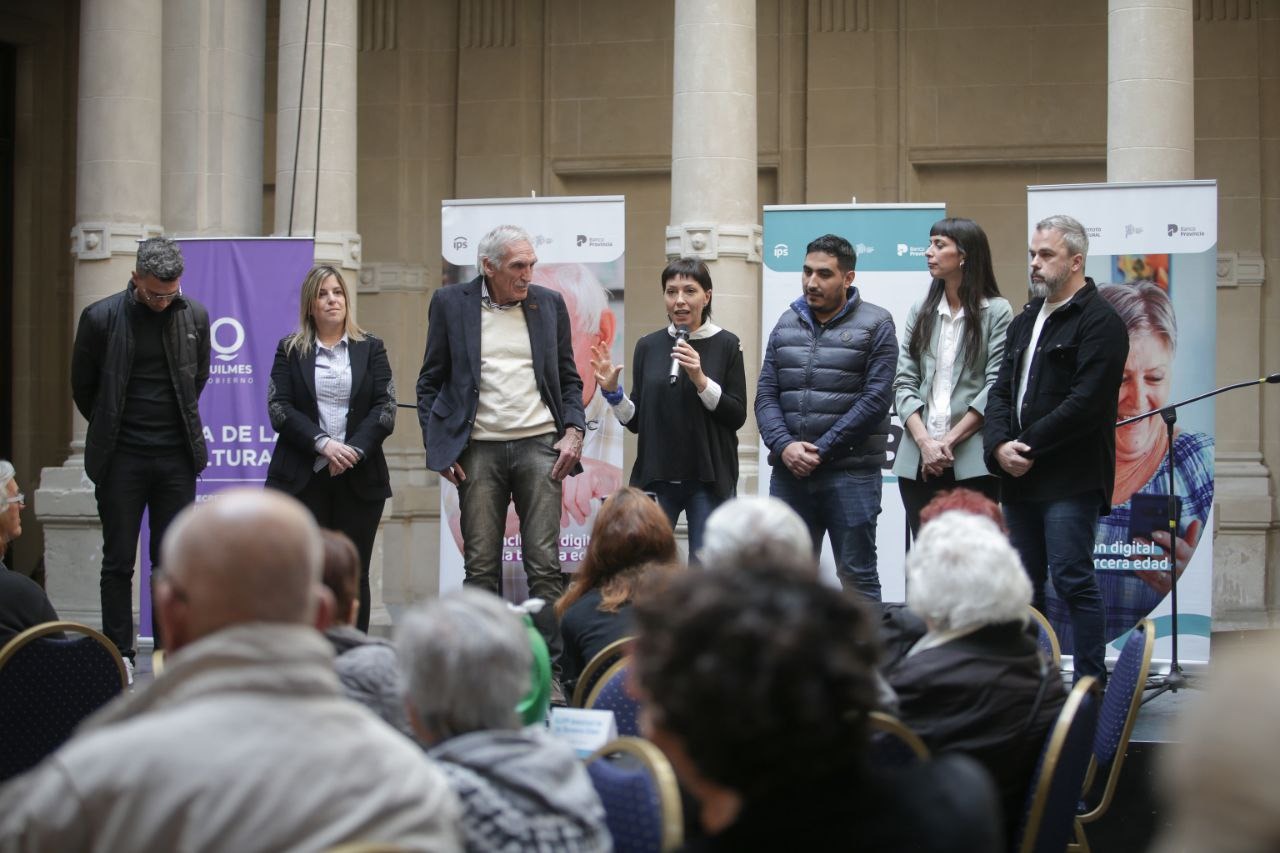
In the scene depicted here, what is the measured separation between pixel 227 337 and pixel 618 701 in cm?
511

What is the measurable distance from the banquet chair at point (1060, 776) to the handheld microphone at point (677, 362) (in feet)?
11.2

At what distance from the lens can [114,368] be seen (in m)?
6.09

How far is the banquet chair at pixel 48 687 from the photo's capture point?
3525mm

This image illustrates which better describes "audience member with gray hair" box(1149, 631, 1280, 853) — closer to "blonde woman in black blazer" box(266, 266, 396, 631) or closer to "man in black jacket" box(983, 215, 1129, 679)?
"man in black jacket" box(983, 215, 1129, 679)

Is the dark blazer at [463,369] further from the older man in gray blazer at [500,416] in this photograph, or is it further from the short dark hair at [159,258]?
the short dark hair at [159,258]

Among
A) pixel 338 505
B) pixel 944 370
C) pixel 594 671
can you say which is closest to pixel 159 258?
pixel 338 505

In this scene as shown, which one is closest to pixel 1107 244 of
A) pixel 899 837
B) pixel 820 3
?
pixel 820 3

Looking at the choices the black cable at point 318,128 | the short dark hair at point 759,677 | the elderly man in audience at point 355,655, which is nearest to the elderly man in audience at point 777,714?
the short dark hair at point 759,677

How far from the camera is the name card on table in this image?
3.01m

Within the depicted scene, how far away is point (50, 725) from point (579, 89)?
8.77 m

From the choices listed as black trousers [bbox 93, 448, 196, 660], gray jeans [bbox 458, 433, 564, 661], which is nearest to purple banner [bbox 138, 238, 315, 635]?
black trousers [bbox 93, 448, 196, 660]

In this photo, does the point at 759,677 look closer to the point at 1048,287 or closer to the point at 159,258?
the point at 1048,287

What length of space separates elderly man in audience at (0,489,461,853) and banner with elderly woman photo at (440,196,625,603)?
573cm

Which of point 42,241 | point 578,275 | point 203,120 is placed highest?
point 203,120
